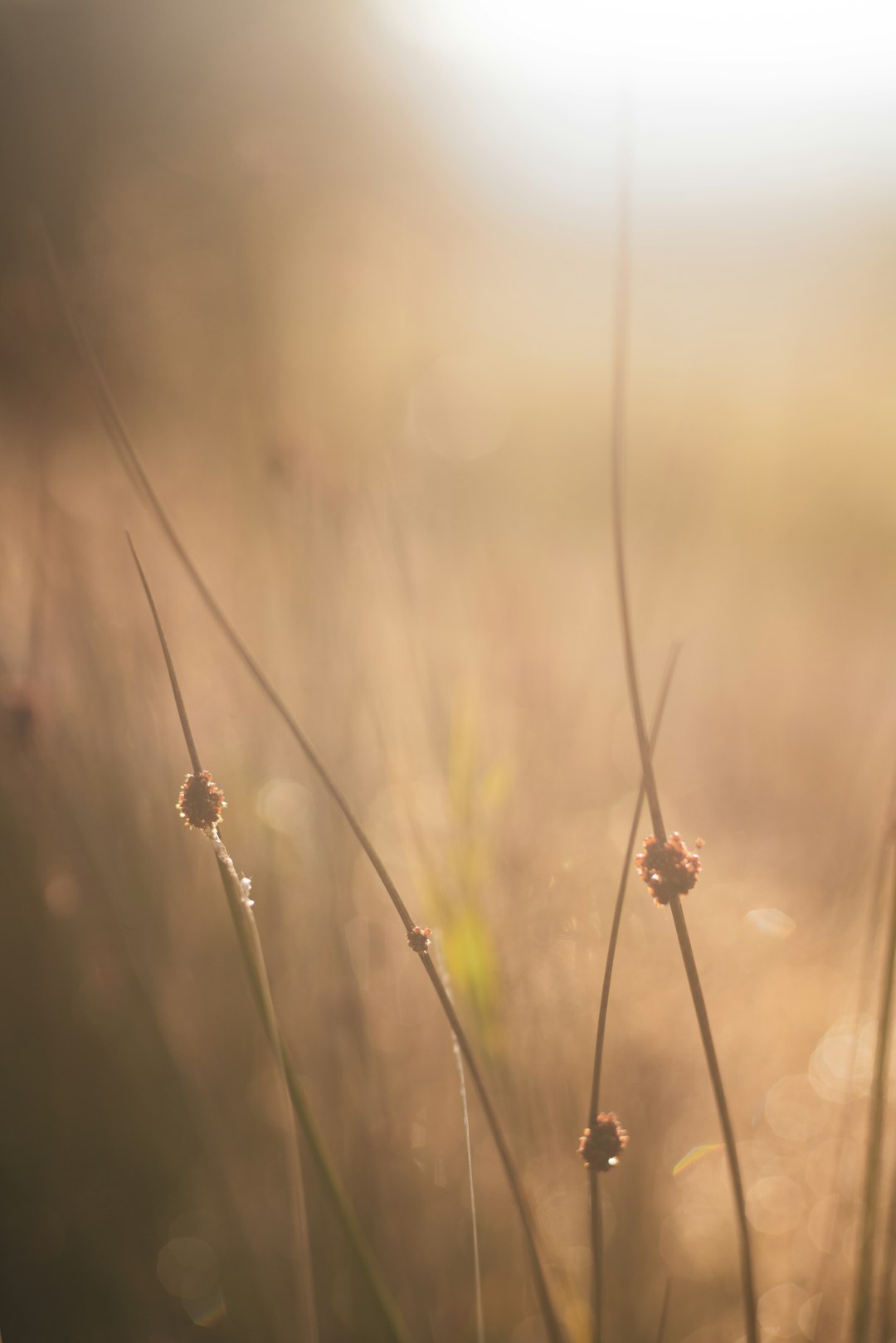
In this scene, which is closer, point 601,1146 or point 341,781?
point 601,1146

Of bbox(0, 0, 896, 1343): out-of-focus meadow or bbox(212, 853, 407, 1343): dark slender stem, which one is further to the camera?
bbox(0, 0, 896, 1343): out-of-focus meadow

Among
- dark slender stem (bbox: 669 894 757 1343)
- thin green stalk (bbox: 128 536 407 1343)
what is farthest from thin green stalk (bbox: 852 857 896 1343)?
thin green stalk (bbox: 128 536 407 1343)

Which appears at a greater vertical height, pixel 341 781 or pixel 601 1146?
pixel 341 781

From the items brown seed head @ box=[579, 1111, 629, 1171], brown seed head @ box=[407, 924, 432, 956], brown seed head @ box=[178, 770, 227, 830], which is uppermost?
brown seed head @ box=[178, 770, 227, 830]

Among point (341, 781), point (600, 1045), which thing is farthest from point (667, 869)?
point (341, 781)

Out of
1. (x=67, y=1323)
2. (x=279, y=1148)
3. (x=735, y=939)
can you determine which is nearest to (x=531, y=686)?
(x=735, y=939)

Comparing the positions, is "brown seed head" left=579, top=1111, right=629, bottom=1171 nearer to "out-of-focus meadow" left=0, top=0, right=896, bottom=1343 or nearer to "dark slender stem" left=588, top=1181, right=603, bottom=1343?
"dark slender stem" left=588, top=1181, right=603, bottom=1343

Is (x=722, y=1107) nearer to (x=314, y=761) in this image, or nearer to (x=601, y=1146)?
(x=601, y=1146)
